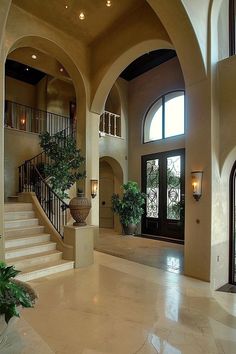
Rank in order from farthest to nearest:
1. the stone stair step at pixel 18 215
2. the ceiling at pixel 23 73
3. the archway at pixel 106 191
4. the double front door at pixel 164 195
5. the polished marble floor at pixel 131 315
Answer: the archway at pixel 106 191 → the ceiling at pixel 23 73 → the double front door at pixel 164 195 → the stone stair step at pixel 18 215 → the polished marble floor at pixel 131 315

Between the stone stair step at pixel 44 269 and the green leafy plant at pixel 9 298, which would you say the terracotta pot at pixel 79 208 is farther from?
the green leafy plant at pixel 9 298

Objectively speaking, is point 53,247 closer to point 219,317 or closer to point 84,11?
point 219,317

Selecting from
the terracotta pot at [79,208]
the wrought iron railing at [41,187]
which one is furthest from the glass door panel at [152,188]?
the terracotta pot at [79,208]

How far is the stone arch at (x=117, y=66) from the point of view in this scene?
5.68m

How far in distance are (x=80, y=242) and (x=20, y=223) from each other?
1.60 m

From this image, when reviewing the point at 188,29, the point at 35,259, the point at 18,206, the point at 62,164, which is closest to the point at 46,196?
the point at 18,206

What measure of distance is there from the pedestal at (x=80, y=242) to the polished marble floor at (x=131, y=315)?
1.46ft

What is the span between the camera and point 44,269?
444 cm

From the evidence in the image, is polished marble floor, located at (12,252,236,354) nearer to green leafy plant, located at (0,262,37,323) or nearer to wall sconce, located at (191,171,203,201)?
green leafy plant, located at (0,262,37,323)

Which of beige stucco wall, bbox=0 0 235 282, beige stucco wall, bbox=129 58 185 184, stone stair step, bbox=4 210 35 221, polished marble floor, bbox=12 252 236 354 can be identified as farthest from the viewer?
beige stucco wall, bbox=129 58 185 184

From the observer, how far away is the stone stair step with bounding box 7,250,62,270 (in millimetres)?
4438

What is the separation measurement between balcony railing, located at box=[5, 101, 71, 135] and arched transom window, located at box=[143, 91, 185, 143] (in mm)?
3703

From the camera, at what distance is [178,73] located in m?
8.04

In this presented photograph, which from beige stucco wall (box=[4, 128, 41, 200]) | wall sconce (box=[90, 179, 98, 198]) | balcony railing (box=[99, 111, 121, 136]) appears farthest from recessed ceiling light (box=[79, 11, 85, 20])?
beige stucco wall (box=[4, 128, 41, 200])
